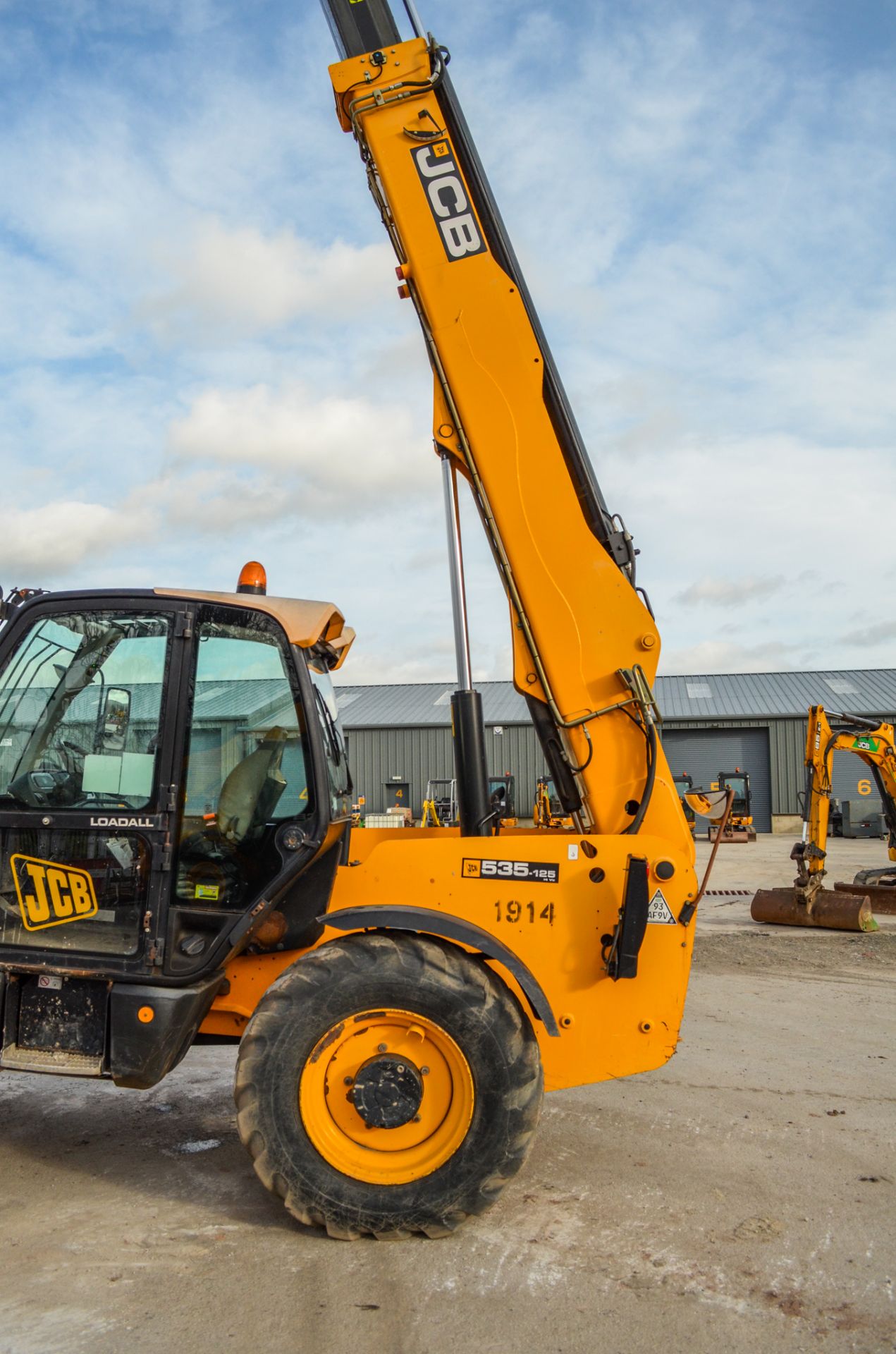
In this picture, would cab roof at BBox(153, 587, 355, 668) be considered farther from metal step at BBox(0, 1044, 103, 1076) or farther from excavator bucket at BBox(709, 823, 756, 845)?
excavator bucket at BBox(709, 823, 756, 845)

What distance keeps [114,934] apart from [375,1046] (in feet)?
3.61

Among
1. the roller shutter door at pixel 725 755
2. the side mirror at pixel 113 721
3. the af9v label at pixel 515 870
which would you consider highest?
the roller shutter door at pixel 725 755

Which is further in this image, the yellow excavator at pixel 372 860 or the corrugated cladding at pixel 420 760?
the corrugated cladding at pixel 420 760

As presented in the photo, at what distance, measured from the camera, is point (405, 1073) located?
363cm

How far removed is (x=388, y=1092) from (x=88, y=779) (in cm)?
168

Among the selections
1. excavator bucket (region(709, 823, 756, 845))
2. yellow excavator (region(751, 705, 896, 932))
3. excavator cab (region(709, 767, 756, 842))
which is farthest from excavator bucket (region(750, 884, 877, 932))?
excavator bucket (region(709, 823, 756, 845))

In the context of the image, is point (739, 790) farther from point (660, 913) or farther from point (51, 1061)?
point (51, 1061)

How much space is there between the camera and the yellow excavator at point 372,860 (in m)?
3.61

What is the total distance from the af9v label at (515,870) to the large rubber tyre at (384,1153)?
15.2 inches

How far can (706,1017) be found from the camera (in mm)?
7164

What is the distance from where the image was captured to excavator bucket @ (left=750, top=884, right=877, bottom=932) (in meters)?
11.8

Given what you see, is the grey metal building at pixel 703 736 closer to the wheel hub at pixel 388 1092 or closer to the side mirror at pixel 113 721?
the side mirror at pixel 113 721

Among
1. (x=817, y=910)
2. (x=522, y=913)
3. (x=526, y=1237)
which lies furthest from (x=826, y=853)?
(x=526, y=1237)

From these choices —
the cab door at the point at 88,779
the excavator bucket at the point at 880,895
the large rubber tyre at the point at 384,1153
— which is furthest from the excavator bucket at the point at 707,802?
the excavator bucket at the point at 880,895
